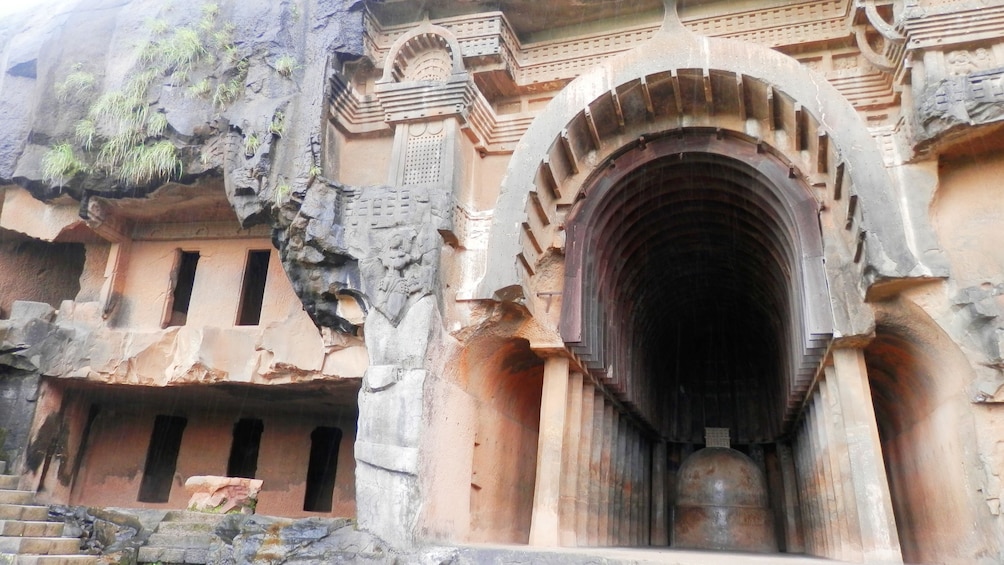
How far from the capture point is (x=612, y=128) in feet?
32.9

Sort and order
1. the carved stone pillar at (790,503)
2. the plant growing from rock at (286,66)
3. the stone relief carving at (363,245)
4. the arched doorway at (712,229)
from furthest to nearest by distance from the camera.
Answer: the carved stone pillar at (790,503) → the plant growing from rock at (286,66) → the stone relief carving at (363,245) → the arched doorway at (712,229)

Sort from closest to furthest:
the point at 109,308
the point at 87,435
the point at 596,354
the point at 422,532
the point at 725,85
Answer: the point at 422,532 < the point at 725,85 < the point at 596,354 < the point at 109,308 < the point at 87,435

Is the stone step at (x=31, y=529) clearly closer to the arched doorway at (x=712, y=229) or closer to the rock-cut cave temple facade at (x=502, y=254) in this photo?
the rock-cut cave temple facade at (x=502, y=254)

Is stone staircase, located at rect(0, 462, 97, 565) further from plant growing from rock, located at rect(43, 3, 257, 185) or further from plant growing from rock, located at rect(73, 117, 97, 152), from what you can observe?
plant growing from rock, located at rect(73, 117, 97, 152)

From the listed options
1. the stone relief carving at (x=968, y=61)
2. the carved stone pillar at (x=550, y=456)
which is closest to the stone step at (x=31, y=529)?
the carved stone pillar at (x=550, y=456)

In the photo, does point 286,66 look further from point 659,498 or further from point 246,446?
point 659,498

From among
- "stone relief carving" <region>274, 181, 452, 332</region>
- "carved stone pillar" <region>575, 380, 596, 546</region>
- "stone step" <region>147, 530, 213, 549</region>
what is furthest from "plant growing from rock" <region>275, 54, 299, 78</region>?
"stone step" <region>147, 530, 213, 549</region>

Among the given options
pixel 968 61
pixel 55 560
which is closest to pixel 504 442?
pixel 55 560

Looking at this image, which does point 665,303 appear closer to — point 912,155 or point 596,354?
point 596,354

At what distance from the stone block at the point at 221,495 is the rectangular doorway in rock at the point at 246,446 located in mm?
3192

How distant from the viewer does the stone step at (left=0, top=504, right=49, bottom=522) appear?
9.94 metres

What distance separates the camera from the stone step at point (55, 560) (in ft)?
28.6

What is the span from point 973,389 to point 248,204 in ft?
30.2

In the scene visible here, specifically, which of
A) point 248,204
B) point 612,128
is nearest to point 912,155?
point 612,128
